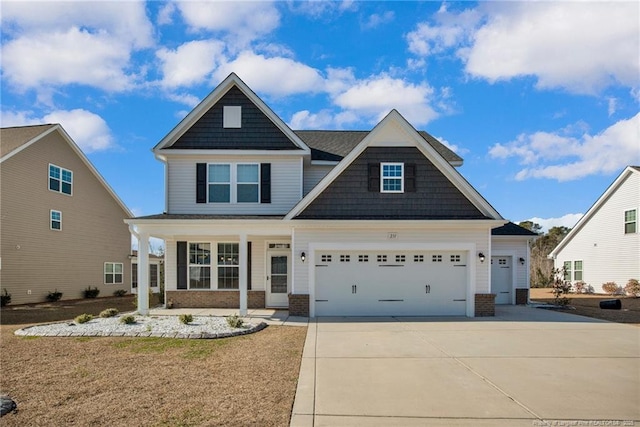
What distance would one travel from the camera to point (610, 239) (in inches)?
967

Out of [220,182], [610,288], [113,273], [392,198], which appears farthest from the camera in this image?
[113,273]

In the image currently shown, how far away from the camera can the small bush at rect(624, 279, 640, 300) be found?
73.0 ft

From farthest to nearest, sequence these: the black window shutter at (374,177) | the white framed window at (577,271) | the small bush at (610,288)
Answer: the white framed window at (577,271) < the small bush at (610,288) < the black window shutter at (374,177)

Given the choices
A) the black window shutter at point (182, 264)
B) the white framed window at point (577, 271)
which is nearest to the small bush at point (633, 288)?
the white framed window at point (577, 271)

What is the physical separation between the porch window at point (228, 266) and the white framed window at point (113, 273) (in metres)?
12.3

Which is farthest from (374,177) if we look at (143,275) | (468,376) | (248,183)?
(468,376)

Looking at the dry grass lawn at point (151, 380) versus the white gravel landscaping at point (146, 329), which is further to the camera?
the white gravel landscaping at point (146, 329)

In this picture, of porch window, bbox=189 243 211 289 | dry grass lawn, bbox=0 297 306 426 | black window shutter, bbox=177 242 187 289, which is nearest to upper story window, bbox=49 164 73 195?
black window shutter, bbox=177 242 187 289

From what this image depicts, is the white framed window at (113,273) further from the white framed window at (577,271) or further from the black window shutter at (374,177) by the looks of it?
the white framed window at (577,271)

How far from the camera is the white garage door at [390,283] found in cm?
1420

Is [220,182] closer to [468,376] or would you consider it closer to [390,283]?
[390,283]

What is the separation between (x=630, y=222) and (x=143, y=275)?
78.5 ft

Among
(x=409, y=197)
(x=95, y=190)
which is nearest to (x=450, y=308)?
(x=409, y=197)

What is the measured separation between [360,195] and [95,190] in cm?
1710
